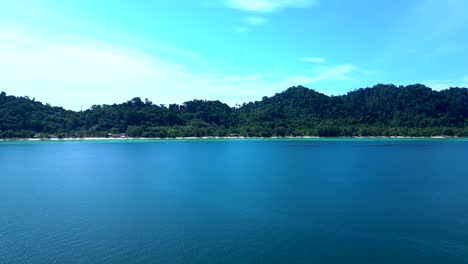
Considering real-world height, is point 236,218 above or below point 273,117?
Answer: below

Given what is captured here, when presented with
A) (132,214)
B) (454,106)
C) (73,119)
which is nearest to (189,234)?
(132,214)

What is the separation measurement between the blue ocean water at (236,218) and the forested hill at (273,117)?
80.8m

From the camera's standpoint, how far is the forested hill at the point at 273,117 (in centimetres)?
10706

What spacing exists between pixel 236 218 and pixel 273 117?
109 metres

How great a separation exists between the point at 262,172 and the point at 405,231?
18635mm

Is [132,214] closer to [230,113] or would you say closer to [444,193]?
A: [444,193]

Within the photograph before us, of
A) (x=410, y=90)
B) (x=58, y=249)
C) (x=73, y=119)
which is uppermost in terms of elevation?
(x=410, y=90)

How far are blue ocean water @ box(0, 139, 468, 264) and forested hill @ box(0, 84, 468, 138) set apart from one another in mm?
80778

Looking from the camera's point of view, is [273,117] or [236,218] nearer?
[236,218]

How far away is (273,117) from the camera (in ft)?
411

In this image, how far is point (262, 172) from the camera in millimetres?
33062

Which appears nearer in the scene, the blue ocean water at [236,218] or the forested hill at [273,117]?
the blue ocean water at [236,218]

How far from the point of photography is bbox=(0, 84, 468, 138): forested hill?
10706 cm

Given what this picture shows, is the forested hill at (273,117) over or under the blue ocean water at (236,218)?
over
